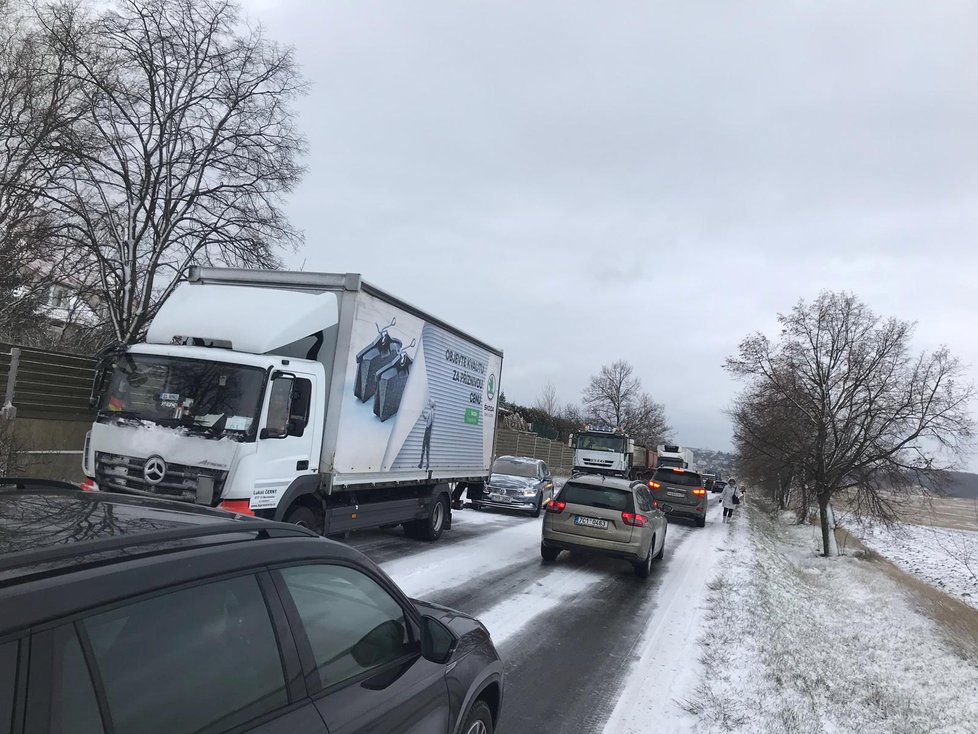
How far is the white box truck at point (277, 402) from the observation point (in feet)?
23.1

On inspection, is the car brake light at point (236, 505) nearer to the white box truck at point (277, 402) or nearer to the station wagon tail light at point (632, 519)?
the white box truck at point (277, 402)

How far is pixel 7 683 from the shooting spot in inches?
52.6

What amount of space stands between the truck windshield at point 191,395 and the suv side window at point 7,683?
598 cm

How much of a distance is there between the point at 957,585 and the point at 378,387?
2122 centimetres

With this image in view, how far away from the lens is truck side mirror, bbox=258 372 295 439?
24.0 ft

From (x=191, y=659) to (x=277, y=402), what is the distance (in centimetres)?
582

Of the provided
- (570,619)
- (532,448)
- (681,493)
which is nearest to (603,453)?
(532,448)

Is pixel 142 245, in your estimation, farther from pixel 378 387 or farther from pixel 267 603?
pixel 267 603

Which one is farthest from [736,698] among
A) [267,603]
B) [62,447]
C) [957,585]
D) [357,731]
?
[957,585]

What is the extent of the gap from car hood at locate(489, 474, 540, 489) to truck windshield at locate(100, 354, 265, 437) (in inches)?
466

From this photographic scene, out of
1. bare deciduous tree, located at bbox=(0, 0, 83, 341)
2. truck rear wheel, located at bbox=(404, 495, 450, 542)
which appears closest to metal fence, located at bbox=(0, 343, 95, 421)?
bare deciduous tree, located at bbox=(0, 0, 83, 341)

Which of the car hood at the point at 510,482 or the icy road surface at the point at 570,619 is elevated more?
the car hood at the point at 510,482

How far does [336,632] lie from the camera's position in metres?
2.41

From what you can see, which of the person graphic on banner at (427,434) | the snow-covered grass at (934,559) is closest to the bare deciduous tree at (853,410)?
the snow-covered grass at (934,559)
